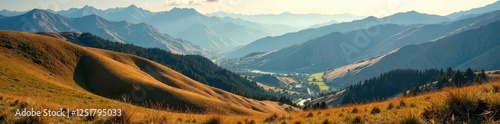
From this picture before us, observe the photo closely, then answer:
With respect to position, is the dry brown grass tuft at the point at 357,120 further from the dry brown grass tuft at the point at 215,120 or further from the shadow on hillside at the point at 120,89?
the shadow on hillside at the point at 120,89

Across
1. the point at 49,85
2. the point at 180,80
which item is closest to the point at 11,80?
the point at 49,85

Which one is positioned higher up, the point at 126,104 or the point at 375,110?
the point at 126,104

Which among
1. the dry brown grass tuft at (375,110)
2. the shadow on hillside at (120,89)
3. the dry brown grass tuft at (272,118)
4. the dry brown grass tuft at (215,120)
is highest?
the dry brown grass tuft at (215,120)

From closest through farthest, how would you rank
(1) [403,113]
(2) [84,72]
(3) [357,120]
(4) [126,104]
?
(1) [403,113], (4) [126,104], (3) [357,120], (2) [84,72]

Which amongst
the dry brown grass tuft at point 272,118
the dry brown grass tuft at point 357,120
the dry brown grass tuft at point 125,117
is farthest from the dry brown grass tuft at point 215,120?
the dry brown grass tuft at point 357,120

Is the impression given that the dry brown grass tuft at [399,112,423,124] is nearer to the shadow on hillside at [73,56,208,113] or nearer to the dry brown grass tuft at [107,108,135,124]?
the dry brown grass tuft at [107,108,135,124]

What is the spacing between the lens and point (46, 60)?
83.0m

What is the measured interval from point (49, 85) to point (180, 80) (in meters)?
70.4

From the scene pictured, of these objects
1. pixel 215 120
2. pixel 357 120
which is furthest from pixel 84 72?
pixel 357 120

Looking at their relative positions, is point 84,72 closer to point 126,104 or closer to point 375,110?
point 126,104

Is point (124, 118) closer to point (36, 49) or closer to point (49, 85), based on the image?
point (49, 85)

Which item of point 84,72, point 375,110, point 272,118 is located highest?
point 375,110

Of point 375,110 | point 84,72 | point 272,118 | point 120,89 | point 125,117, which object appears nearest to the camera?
point 125,117

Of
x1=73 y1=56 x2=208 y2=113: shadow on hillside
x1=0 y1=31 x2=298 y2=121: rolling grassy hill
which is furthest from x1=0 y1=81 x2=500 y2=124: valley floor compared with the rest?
x1=73 y1=56 x2=208 y2=113: shadow on hillside
